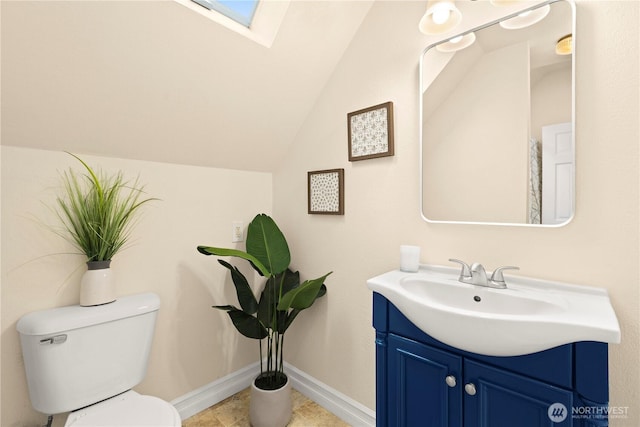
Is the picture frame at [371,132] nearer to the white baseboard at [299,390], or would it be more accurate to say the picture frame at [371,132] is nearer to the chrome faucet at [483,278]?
the chrome faucet at [483,278]

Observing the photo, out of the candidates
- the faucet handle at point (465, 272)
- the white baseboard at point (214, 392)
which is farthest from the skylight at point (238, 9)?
the white baseboard at point (214, 392)

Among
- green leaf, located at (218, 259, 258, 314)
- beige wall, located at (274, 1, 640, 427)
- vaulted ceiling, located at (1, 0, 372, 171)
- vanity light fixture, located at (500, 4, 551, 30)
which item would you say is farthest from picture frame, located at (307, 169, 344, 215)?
vanity light fixture, located at (500, 4, 551, 30)

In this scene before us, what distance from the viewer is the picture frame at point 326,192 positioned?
5.59 feet

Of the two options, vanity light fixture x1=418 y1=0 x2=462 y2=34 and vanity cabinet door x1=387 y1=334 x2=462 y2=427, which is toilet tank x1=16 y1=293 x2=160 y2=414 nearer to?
vanity cabinet door x1=387 y1=334 x2=462 y2=427

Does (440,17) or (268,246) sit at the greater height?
(440,17)

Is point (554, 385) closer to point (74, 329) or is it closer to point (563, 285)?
point (563, 285)

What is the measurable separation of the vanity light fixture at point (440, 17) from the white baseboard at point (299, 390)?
6.23 feet

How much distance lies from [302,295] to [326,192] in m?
0.61

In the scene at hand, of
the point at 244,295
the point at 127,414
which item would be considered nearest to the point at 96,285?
the point at 127,414

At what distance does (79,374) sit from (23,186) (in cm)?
79

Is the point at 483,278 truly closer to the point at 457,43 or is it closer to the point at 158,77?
the point at 457,43

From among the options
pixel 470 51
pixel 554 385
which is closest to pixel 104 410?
pixel 554 385

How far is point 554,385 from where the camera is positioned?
0.82 m

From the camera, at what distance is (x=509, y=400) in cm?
88
